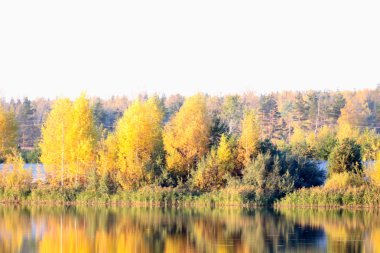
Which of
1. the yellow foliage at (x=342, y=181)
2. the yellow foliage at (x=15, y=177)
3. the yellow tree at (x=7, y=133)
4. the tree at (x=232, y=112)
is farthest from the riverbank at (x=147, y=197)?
the tree at (x=232, y=112)

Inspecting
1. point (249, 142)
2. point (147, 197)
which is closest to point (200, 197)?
point (147, 197)

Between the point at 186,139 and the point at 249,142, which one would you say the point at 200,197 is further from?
the point at 249,142

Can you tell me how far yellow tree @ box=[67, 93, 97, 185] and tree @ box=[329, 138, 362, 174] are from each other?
53.0ft

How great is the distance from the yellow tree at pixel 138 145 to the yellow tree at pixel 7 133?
11.1m

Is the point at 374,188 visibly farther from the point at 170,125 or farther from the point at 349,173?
the point at 170,125

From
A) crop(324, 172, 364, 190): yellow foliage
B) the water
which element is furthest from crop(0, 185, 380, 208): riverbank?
the water

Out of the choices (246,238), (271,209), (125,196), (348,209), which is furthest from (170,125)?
(246,238)

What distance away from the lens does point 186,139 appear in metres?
46.0

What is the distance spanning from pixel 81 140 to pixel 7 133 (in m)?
10.1

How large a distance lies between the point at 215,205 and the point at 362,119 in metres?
57.0

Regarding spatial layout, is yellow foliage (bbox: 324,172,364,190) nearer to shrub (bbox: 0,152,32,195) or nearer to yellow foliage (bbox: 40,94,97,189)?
yellow foliage (bbox: 40,94,97,189)

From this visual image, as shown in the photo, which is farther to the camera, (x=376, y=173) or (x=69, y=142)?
(x=69, y=142)

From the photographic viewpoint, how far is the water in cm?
2694

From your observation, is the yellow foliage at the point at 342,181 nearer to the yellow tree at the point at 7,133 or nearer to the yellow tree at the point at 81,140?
the yellow tree at the point at 81,140
